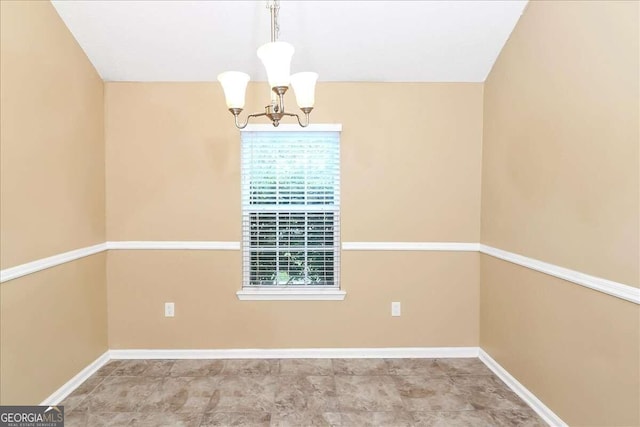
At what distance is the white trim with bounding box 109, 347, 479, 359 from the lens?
2.96 meters

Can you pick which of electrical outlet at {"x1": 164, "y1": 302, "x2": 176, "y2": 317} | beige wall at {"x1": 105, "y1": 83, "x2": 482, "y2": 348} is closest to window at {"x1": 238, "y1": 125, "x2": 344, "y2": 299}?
beige wall at {"x1": 105, "y1": 83, "x2": 482, "y2": 348}

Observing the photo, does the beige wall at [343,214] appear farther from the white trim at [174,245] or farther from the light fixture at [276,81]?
the light fixture at [276,81]

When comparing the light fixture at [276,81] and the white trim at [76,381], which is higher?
the light fixture at [276,81]

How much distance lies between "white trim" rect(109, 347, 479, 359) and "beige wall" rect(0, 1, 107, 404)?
0.38 meters

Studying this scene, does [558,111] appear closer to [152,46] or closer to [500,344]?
[500,344]

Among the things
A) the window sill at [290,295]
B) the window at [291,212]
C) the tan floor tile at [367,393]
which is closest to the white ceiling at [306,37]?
the window at [291,212]

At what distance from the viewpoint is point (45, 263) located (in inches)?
86.7

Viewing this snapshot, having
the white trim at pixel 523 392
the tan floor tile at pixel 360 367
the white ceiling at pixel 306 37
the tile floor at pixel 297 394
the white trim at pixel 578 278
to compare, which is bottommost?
the tile floor at pixel 297 394

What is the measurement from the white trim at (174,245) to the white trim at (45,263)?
148mm

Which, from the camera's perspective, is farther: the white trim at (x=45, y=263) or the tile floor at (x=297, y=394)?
the tile floor at (x=297, y=394)

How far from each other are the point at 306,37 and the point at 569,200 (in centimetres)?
202

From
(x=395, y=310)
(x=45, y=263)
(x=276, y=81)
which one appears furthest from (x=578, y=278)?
(x=45, y=263)

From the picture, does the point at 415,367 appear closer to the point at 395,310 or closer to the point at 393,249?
the point at 395,310

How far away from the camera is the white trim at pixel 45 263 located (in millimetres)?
1922
